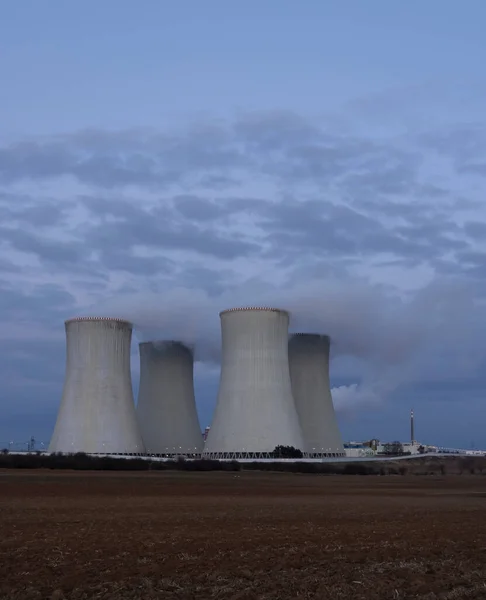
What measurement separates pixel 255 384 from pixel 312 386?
8.35 metres

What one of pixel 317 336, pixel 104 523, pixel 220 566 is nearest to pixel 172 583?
pixel 220 566

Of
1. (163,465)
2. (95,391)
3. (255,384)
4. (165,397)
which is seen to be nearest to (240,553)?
(255,384)

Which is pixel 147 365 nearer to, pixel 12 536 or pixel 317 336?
pixel 317 336

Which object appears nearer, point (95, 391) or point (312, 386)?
point (95, 391)

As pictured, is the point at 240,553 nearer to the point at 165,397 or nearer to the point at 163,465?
the point at 163,465

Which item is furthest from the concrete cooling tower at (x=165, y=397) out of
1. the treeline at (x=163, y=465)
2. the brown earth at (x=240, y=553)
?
the brown earth at (x=240, y=553)

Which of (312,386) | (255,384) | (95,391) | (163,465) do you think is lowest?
(163,465)

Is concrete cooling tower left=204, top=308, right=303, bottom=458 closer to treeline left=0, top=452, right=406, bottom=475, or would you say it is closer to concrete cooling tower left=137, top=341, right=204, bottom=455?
treeline left=0, top=452, right=406, bottom=475

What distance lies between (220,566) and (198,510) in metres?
7.35

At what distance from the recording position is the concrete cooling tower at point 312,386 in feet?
160

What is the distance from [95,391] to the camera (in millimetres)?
42094

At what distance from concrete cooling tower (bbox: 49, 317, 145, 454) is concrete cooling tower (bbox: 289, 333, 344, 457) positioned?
10.5 metres

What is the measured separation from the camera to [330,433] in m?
50.5

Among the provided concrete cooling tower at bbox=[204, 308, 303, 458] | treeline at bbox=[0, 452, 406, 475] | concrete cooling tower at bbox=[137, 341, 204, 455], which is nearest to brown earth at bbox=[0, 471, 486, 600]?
concrete cooling tower at bbox=[204, 308, 303, 458]
